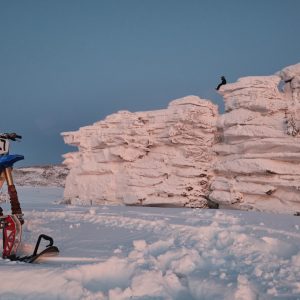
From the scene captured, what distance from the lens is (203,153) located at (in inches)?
614

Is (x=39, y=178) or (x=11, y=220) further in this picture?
(x=39, y=178)

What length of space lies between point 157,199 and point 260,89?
6.22 m

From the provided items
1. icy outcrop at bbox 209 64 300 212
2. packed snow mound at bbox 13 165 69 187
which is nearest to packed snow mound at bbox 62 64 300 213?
icy outcrop at bbox 209 64 300 212

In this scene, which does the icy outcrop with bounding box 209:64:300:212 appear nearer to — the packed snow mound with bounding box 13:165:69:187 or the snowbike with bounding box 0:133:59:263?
the snowbike with bounding box 0:133:59:263

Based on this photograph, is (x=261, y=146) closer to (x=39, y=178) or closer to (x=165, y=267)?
(x=165, y=267)

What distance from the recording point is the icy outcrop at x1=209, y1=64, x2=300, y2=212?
1267cm

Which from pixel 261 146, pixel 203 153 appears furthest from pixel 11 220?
pixel 203 153

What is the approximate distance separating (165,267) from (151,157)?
12.5 metres

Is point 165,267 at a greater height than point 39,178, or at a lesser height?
lesser

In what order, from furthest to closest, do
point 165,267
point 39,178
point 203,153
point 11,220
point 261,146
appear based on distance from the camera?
point 39,178
point 203,153
point 261,146
point 11,220
point 165,267

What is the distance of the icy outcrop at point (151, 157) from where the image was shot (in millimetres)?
15195

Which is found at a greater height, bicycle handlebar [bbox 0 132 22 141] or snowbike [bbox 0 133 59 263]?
bicycle handlebar [bbox 0 132 22 141]

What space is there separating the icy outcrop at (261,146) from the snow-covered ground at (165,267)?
20.5 ft

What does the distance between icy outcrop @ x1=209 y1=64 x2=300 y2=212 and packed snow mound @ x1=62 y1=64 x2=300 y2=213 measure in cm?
3
